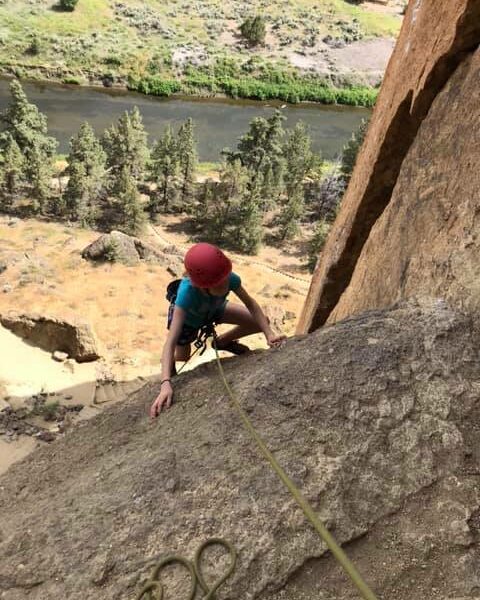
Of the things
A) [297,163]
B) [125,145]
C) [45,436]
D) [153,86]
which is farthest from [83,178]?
[153,86]

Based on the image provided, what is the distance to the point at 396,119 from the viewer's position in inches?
231

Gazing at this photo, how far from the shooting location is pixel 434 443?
3.26 m

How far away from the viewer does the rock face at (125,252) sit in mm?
21297

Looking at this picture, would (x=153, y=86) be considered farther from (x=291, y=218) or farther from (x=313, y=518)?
(x=313, y=518)

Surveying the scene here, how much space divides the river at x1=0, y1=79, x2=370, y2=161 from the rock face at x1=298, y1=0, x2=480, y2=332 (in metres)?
35.1

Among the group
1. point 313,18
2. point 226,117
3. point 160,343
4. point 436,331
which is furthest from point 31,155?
point 313,18

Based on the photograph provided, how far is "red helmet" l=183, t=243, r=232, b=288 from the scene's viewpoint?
14.6 ft

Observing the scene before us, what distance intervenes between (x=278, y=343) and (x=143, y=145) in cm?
2919

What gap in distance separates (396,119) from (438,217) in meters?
1.85

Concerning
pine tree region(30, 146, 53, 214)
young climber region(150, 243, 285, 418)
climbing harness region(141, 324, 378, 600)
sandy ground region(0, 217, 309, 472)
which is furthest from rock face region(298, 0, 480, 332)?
pine tree region(30, 146, 53, 214)

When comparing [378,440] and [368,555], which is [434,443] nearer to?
[378,440]

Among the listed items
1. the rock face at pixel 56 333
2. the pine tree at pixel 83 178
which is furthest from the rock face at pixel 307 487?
the pine tree at pixel 83 178

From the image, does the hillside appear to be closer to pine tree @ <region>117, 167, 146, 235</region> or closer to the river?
the river

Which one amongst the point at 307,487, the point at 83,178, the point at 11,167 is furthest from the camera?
the point at 83,178
